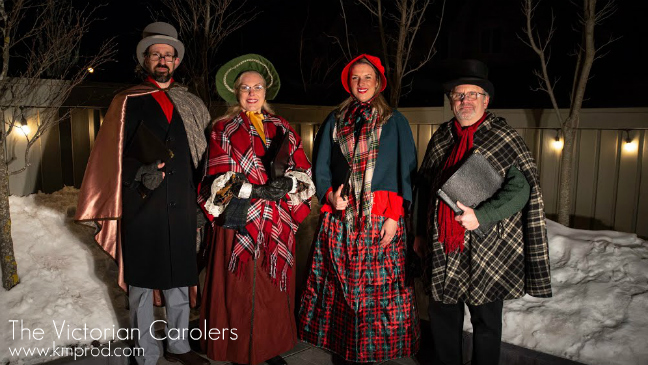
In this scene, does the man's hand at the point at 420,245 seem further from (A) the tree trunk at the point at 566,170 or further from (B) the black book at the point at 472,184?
(A) the tree trunk at the point at 566,170

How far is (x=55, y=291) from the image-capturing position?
3986 millimetres

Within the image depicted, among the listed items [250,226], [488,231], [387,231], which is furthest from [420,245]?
[250,226]

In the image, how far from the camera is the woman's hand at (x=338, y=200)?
3377 mm

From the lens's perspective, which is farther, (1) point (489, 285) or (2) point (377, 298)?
(2) point (377, 298)

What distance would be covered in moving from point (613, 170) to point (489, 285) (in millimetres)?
5605

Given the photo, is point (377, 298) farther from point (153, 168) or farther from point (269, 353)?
point (153, 168)

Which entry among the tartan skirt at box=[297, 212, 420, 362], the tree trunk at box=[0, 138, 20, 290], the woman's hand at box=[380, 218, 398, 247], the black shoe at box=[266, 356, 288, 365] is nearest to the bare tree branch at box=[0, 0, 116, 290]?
the tree trunk at box=[0, 138, 20, 290]

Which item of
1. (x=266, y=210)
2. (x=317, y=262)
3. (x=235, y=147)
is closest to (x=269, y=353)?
(x=317, y=262)

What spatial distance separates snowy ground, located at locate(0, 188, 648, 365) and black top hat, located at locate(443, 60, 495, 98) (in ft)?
5.93

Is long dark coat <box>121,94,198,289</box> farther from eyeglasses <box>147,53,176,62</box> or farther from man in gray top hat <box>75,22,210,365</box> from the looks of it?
eyeglasses <box>147,53,176,62</box>

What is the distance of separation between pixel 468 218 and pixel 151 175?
1918 millimetres

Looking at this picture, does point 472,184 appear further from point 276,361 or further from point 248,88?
point 276,361

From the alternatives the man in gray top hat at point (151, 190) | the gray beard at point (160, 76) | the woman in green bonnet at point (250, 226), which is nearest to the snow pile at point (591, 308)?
the woman in green bonnet at point (250, 226)

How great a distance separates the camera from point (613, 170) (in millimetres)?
7457
